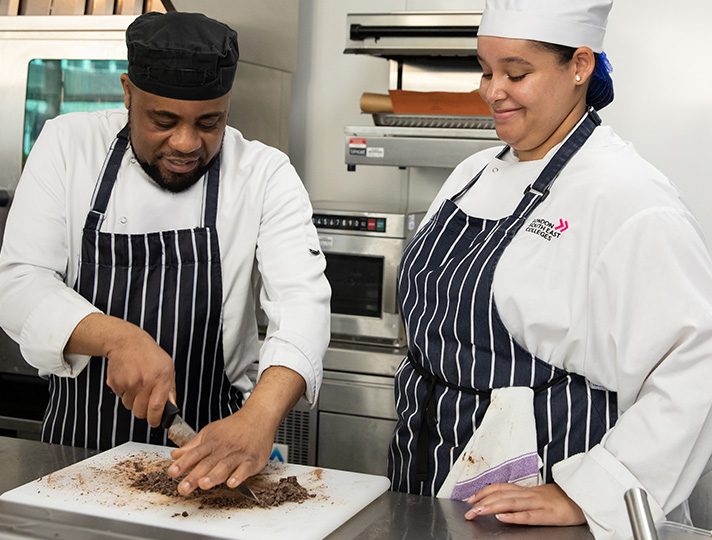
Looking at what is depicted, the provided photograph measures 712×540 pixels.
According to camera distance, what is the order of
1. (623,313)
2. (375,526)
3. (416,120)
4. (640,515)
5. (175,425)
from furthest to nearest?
1. (416,120)
2. (175,425)
3. (623,313)
4. (375,526)
5. (640,515)

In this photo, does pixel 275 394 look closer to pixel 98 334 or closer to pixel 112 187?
pixel 98 334

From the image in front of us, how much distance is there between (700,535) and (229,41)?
1.19 m

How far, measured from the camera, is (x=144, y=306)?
63.8 inches

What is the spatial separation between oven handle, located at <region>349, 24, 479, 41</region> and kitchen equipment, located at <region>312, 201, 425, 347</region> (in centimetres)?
59

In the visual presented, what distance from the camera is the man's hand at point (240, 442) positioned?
3.97ft

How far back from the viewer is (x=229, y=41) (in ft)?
5.12

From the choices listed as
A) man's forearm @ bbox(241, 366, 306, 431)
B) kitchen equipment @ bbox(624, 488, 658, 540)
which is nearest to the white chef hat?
man's forearm @ bbox(241, 366, 306, 431)

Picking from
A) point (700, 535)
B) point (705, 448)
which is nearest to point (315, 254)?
point (705, 448)

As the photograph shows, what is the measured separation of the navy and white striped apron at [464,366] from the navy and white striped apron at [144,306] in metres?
0.42

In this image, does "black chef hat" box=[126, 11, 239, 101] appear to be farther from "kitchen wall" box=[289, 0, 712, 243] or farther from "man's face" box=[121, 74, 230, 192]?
"kitchen wall" box=[289, 0, 712, 243]

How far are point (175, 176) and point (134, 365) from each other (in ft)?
1.53

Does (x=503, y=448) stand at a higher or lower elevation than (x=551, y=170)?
lower

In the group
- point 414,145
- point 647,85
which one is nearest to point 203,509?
point 414,145

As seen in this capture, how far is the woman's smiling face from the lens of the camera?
1465 millimetres
